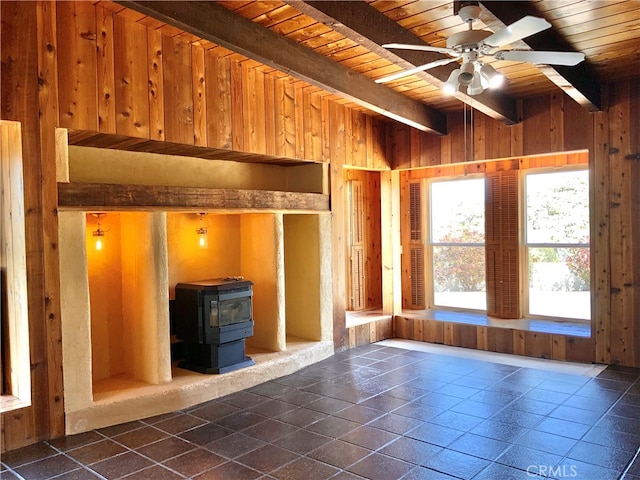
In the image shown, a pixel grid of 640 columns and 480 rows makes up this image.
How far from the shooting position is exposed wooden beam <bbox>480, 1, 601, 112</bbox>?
3.25 meters

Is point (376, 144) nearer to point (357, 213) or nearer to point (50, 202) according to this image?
point (357, 213)

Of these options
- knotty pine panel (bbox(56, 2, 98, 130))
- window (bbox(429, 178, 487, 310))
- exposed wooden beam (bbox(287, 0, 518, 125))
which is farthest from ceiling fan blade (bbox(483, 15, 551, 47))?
window (bbox(429, 178, 487, 310))

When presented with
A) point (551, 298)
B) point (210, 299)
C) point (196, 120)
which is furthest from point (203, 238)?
point (551, 298)

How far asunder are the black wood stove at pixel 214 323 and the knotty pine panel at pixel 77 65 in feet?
5.71

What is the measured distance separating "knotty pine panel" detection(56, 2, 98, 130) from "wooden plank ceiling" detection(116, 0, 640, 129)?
1.34 feet

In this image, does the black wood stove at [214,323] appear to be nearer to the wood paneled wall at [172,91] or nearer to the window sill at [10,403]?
the wood paneled wall at [172,91]

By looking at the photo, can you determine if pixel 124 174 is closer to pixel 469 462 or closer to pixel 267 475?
pixel 267 475

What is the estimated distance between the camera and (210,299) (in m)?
4.53

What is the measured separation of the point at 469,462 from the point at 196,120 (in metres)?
3.42

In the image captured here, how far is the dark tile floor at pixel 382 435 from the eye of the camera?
9.97 feet

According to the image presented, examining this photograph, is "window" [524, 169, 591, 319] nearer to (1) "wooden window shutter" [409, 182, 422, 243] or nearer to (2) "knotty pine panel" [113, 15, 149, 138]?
(1) "wooden window shutter" [409, 182, 422, 243]

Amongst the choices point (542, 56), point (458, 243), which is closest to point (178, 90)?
point (542, 56)

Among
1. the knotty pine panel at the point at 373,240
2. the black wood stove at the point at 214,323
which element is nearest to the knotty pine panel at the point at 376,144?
the knotty pine panel at the point at 373,240

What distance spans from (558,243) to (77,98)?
18.2 ft
